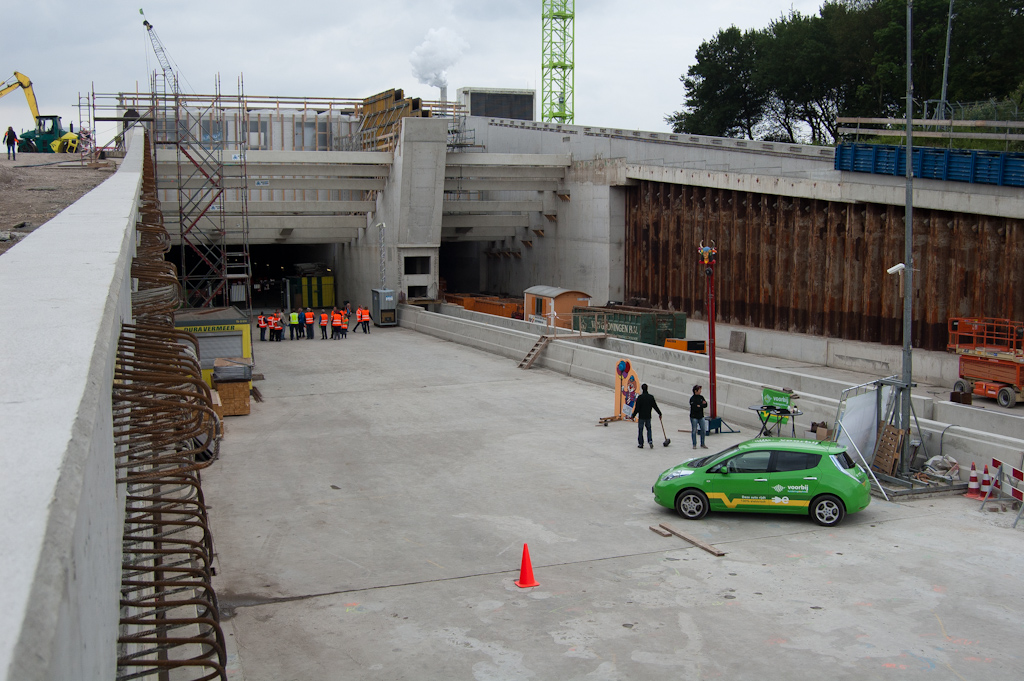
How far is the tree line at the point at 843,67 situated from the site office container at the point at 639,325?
1954cm

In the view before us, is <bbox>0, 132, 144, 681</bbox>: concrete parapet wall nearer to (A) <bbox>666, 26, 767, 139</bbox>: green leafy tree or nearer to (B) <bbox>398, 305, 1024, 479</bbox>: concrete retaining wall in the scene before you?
(B) <bbox>398, 305, 1024, 479</bbox>: concrete retaining wall

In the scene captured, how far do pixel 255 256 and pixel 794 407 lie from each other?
57169 millimetres

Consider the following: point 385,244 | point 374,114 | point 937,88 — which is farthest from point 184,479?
point 937,88

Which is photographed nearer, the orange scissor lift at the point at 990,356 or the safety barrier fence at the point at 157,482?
the safety barrier fence at the point at 157,482

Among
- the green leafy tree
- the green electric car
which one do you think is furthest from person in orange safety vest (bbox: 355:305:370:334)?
the green leafy tree

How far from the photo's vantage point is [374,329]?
1709 inches

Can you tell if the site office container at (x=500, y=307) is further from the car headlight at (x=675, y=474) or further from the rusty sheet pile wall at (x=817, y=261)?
the car headlight at (x=675, y=474)

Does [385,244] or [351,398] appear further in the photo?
[385,244]

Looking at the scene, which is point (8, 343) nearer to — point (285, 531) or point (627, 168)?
point (285, 531)

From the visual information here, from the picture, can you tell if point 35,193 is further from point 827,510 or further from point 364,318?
point 364,318

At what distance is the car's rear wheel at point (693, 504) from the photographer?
13.7m

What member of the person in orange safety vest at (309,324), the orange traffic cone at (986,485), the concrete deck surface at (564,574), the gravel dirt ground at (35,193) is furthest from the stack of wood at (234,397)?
the person in orange safety vest at (309,324)

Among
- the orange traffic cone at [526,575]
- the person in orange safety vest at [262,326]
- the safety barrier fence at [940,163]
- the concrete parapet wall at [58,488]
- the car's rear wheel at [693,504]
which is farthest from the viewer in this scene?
the person in orange safety vest at [262,326]

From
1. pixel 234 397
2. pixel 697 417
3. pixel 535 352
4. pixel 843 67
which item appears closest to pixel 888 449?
pixel 697 417
